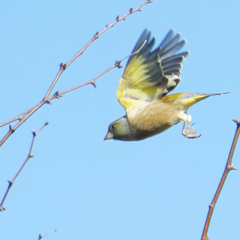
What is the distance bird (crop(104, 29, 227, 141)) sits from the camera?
520cm

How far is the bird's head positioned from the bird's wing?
25 cm

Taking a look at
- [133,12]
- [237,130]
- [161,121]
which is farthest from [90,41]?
[161,121]

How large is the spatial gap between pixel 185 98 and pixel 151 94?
17.8 inches

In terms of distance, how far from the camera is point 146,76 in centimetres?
536

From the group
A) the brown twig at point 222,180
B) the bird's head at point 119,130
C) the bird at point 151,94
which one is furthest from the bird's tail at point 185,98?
the brown twig at point 222,180

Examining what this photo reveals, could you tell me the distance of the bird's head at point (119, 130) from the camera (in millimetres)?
5520

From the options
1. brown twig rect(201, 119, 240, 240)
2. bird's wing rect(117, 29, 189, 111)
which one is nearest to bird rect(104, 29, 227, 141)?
bird's wing rect(117, 29, 189, 111)

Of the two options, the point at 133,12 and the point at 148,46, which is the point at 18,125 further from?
the point at 148,46

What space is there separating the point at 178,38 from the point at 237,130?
3.63 metres

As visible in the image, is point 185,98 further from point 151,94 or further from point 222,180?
point 222,180

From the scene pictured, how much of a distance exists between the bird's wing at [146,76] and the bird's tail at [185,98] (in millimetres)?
101

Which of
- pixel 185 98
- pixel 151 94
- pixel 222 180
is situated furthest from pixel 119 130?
pixel 222 180

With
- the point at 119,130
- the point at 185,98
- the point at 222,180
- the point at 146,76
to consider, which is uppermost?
the point at 146,76

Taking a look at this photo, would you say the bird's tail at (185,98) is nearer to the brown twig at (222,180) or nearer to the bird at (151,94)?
the bird at (151,94)
